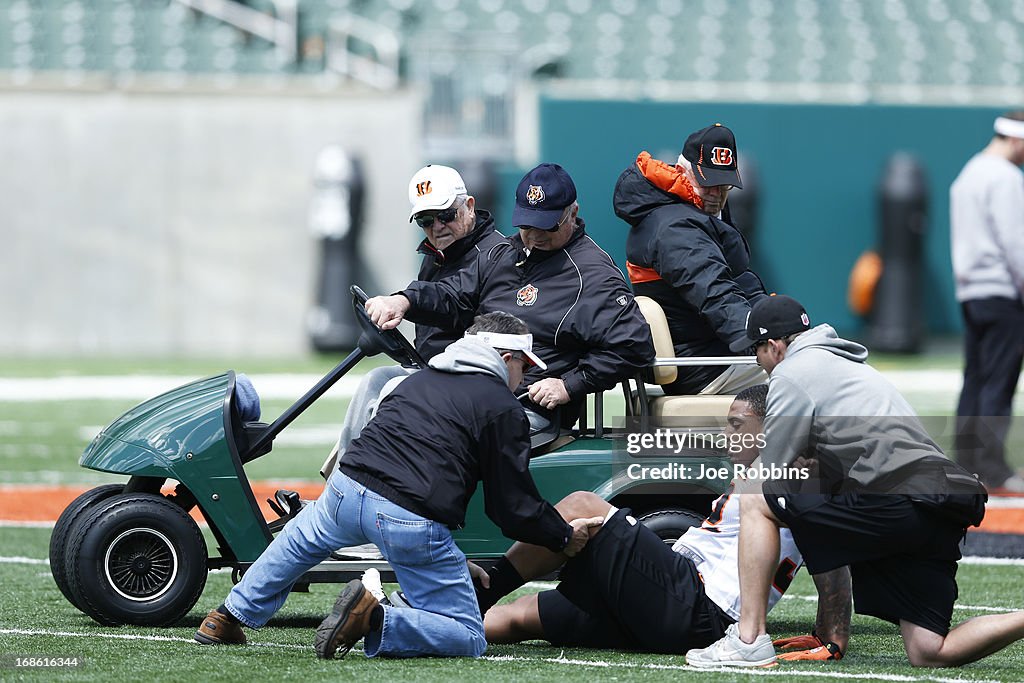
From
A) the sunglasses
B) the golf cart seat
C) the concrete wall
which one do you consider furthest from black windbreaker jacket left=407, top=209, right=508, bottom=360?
the concrete wall

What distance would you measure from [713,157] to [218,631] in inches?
105

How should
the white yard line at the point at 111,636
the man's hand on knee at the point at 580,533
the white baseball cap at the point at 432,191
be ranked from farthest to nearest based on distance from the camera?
1. the white baseball cap at the point at 432,191
2. the white yard line at the point at 111,636
3. the man's hand on knee at the point at 580,533

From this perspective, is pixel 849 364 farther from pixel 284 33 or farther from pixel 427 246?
pixel 284 33

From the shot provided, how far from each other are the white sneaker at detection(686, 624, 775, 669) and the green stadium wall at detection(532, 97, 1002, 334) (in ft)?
47.4

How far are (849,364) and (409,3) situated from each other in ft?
55.5

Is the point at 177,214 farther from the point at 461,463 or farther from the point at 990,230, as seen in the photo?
the point at 461,463

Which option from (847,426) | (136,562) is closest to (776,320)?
Result: (847,426)

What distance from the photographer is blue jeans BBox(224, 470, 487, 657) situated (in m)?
4.93

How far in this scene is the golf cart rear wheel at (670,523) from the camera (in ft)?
19.0

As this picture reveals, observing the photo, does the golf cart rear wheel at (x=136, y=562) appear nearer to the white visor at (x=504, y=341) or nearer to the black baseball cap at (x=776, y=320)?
the white visor at (x=504, y=341)

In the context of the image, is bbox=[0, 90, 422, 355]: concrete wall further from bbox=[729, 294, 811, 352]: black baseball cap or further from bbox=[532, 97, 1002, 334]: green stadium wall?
bbox=[729, 294, 811, 352]: black baseball cap

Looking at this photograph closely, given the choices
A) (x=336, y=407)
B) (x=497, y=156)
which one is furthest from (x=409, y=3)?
(x=336, y=407)

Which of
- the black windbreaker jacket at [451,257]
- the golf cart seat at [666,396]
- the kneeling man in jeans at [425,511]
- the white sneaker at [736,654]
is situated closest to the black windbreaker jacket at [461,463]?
the kneeling man in jeans at [425,511]

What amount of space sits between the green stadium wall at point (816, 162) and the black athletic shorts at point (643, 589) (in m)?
14.1
